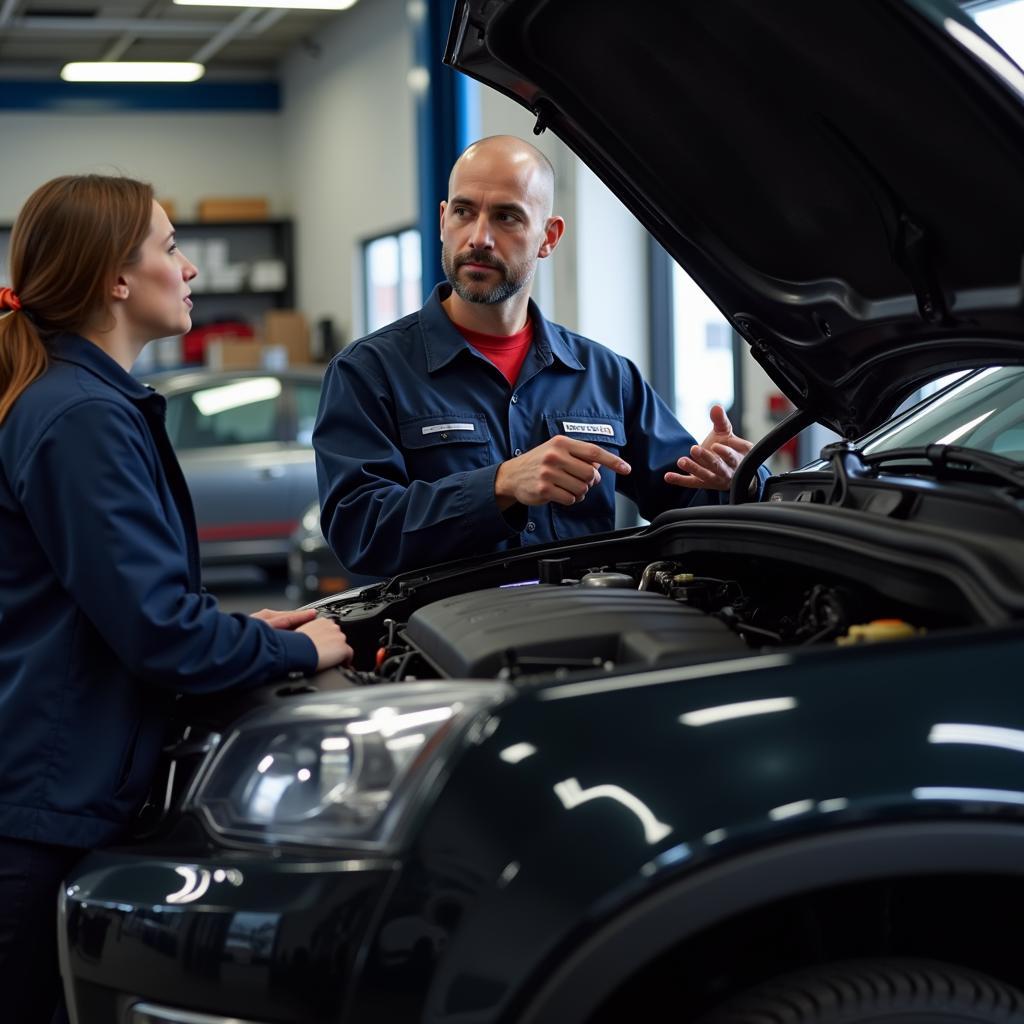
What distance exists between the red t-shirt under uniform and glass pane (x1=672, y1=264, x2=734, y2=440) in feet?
14.9

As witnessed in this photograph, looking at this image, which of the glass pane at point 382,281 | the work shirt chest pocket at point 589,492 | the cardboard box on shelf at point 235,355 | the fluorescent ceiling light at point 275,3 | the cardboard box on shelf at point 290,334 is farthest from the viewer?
the cardboard box on shelf at point 290,334

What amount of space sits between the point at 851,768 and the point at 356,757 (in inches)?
17.6

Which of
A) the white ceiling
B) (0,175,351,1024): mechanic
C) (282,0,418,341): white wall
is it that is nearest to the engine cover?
(0,175,351,1024): mechanic

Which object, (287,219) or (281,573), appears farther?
(287,219)

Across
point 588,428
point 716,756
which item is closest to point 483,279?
point 588,428

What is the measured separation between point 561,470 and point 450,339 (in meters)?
0.61

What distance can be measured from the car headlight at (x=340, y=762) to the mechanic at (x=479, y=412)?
84 centimetres

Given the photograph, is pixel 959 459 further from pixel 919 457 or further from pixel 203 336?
pixel 203 336

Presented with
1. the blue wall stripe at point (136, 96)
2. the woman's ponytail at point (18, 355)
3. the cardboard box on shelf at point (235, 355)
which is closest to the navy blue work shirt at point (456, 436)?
the woman's ponytail at point (18, 355)

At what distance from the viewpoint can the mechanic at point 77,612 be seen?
1644mm

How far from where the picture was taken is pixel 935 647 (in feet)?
4.32

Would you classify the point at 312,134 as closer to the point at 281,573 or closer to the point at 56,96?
the point at 56,96

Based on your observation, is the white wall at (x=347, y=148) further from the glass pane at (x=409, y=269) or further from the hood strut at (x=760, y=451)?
the hood strut at (x=760, y=451)

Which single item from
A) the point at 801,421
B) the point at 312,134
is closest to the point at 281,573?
the point at 312,134
